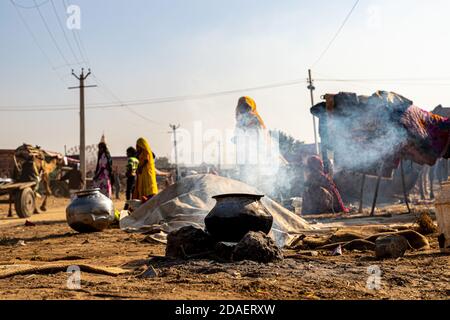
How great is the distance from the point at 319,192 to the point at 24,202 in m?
8.69

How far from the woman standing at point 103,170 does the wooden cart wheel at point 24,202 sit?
315 cm

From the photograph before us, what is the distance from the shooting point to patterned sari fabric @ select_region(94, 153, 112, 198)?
12.9 meters

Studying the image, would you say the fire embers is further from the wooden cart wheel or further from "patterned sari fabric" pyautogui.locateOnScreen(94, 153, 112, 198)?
the wooden cart wheel

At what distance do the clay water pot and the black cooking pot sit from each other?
14.0ft

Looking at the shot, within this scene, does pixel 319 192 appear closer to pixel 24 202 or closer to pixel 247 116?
pixel 247 116

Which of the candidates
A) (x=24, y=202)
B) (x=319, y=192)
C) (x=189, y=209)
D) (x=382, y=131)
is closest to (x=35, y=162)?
(x=24, y=202)

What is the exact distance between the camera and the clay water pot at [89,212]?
364 inches

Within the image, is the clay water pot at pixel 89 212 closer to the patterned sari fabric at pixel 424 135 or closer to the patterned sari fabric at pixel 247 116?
the patterned sari fabric at pixel 247 116

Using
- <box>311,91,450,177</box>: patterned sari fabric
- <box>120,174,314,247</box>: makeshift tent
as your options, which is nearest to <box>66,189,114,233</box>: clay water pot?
<box>120,174,314,247</box>: makeshift tent

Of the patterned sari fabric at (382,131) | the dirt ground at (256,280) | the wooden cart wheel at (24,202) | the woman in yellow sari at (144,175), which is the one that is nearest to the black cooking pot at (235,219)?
the dirt ground at (256,280)
